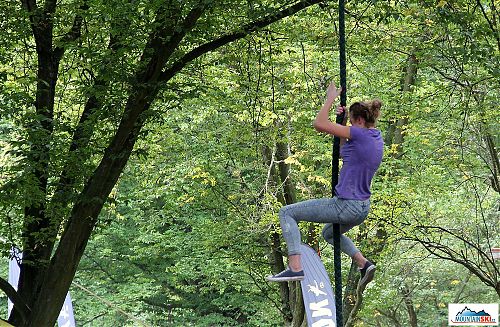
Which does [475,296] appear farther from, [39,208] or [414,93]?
[39,208]

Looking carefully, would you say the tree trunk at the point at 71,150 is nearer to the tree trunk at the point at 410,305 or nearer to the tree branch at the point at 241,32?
the tree branch at the point at 241,32

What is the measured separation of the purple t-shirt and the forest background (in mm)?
2931

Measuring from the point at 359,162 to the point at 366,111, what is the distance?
0.29m

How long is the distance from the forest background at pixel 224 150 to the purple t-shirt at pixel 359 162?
293 cm

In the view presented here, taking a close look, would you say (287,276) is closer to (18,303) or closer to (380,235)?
(18,303)

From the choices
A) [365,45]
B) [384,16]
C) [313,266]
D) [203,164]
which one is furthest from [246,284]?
[384,16]

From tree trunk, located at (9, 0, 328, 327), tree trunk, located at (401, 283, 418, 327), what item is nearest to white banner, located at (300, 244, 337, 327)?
tree trunk, located at (9, 0, 328, 327)

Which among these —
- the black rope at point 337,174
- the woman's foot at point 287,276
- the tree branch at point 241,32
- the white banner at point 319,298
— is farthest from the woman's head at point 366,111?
the white banner at point 319,298

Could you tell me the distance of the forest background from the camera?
7.65 m

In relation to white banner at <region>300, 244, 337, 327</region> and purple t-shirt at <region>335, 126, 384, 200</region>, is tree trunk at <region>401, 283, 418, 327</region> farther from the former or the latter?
purple t-shirt at <region>335, 126, 384, 200</region>

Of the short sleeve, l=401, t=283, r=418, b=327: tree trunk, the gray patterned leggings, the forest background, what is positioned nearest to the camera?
the short sleeve

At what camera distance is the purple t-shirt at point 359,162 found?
4.32 metres

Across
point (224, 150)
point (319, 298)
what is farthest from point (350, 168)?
point (224, 150)

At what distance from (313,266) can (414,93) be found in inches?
183
